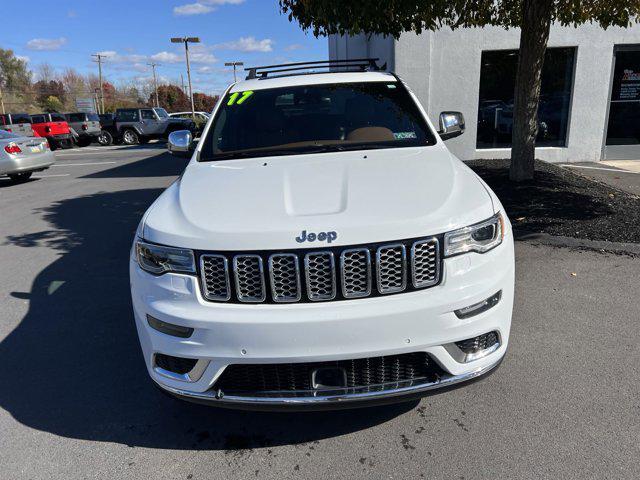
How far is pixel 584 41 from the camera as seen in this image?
10648 mm

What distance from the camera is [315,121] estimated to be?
388 centimetres

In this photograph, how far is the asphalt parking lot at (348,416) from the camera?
2445 millimetres

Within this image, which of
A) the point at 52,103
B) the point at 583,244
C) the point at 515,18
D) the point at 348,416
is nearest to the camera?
the point at 348,416

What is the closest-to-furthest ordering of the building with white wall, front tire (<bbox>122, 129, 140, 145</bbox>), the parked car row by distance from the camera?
the building with white wall, the parked car row, front tire (<bbox>122, 129, 140, 145</bbox>)

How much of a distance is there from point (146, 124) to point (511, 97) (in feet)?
63.1

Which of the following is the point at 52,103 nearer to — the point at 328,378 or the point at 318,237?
the point at 318,237

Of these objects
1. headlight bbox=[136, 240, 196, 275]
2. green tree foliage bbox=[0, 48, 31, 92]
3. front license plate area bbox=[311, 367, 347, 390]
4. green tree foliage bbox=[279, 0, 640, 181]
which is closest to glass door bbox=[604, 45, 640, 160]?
green tree foliage bbox=[279, 0, 640, 181]

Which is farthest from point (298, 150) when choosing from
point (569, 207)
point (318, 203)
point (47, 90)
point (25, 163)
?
point (47, 90)

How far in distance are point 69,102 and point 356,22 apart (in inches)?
3567

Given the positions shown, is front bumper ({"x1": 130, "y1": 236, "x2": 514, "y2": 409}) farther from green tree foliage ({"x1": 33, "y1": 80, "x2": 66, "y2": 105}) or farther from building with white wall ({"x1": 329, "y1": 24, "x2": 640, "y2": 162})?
green tree foliage ({"x1": 33, "y1": 80, "x2": 66, "y2": 105})

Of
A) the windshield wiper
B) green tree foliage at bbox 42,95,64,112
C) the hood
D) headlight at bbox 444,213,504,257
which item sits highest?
green tree foliage at bbox 42,95,64,112

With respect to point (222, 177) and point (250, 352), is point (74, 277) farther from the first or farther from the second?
point (250, 352)

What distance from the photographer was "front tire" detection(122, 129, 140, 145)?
84.1ft

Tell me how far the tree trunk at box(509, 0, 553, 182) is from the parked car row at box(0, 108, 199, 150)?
19.6 m
